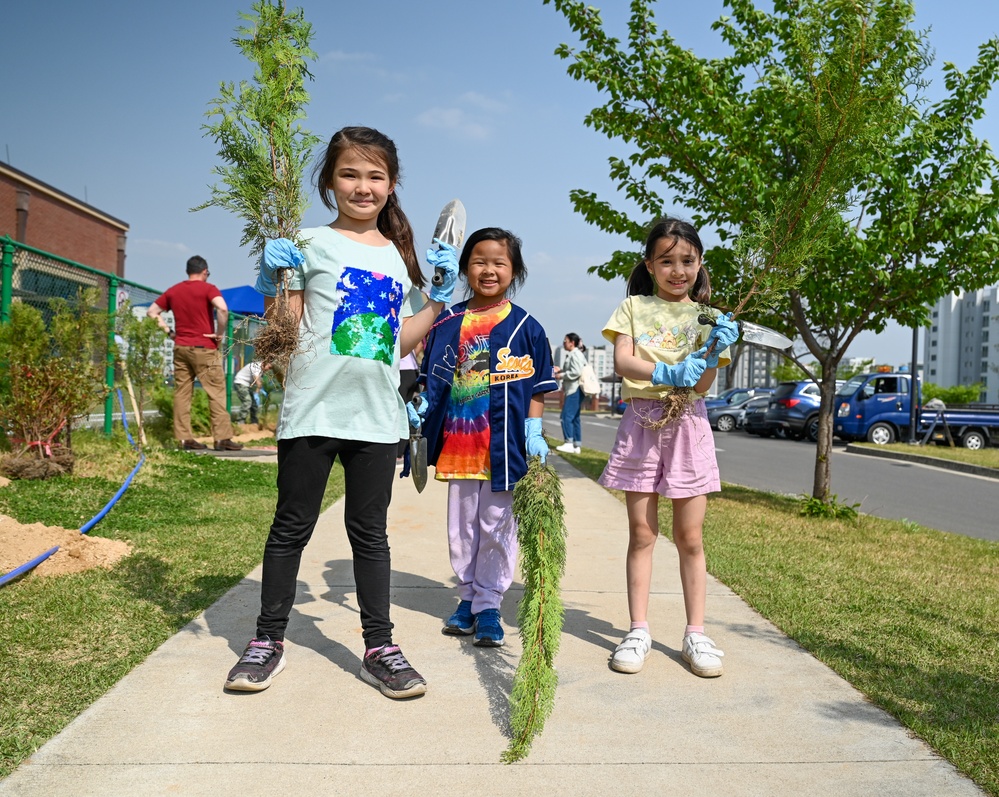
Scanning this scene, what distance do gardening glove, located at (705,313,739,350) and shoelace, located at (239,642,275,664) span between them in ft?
6.72

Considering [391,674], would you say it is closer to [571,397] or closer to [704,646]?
[704,646]

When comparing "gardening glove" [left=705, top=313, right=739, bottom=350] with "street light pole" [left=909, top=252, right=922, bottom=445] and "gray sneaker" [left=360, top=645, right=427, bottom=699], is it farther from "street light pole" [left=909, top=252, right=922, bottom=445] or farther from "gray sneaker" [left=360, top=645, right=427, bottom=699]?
"street light pole" [left=909, top=252, right=922, bottom=445]

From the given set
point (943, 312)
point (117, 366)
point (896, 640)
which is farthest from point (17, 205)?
point (943, 312)

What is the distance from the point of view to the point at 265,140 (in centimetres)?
314

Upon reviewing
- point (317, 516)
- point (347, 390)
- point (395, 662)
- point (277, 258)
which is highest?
point (277, 258)

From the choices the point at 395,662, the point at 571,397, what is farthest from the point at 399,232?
the point at 571,397

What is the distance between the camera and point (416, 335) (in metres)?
3.24

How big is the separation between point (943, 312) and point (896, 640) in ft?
453

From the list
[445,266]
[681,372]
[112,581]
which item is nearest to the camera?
[445,266]

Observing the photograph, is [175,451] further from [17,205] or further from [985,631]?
[17,205]

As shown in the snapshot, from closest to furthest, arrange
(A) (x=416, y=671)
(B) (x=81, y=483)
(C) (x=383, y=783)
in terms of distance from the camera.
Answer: (C) (x=383, y=783) < (A) (x=416, y=671) < (B) (x=81, y=483)

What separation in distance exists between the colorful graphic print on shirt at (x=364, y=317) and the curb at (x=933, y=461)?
571 inches

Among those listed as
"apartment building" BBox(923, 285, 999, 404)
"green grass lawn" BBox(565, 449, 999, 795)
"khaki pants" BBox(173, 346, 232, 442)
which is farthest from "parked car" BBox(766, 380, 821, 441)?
"apartment building" BBox(923, 285, 999, 404)

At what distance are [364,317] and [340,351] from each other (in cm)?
16
